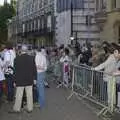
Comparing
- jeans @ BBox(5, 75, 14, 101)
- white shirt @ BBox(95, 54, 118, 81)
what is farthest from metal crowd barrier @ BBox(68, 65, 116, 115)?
jeans @ BBox(5, 75, 14, 101)

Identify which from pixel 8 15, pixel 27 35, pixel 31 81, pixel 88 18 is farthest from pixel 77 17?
pixel 31 81

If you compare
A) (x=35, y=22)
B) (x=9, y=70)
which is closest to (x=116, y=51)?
(x=9, y=70)

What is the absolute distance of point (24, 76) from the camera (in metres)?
13.9

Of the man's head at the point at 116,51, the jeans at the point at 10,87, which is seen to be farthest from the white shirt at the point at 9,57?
the man's head at the point at 116,51

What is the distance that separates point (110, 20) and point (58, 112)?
27.1 metres

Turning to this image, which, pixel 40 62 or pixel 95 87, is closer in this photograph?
pixel 95 87

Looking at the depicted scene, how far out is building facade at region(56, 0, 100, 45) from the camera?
5312 cm

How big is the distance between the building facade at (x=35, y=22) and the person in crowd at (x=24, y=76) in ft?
150

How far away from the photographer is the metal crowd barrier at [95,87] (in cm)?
1294

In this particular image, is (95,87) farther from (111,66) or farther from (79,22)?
(79,22)

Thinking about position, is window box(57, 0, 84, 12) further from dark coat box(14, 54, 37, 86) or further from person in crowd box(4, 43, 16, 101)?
dark coat box(14, 54, 37, 86)

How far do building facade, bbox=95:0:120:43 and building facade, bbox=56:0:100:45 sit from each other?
9869 mm

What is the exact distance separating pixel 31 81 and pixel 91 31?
131 ft

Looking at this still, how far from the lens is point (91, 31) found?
53500 millimetres
